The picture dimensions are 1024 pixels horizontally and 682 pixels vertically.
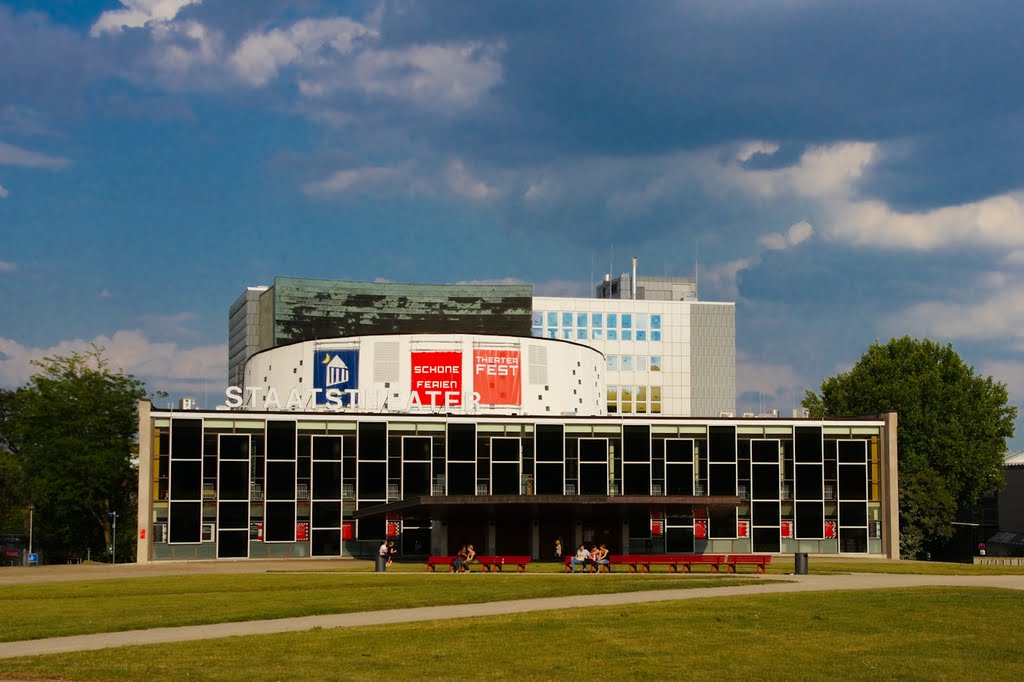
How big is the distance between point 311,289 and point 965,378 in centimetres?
8391

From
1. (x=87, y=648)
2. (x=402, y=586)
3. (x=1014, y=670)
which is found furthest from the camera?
(x=402, y=586)

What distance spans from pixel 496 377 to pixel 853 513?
27.4m

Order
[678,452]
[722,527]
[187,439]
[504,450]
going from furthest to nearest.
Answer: [722,527] → [678,452] → [504,450] → [187,439]

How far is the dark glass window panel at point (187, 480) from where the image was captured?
8088 centimetres

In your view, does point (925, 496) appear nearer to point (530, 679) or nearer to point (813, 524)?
point (813, 524)

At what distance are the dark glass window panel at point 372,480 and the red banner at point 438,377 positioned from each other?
27.8 feet

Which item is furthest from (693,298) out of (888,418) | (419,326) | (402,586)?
(402,586)

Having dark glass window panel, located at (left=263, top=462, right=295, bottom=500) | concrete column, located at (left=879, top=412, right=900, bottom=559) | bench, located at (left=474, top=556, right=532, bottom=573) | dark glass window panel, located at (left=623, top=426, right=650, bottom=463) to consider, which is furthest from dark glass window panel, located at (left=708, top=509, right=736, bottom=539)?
dark glass window panel, located at (left=263, top=462, right=295, bottom=500)

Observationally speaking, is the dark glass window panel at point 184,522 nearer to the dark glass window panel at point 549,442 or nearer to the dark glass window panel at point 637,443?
the dark glass window panel at point 549,442

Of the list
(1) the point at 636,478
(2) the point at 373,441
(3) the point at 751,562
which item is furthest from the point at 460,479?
(3) the point at 751,562

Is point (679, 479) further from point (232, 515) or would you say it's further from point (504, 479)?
point (232, 515)

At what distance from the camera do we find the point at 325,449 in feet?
275

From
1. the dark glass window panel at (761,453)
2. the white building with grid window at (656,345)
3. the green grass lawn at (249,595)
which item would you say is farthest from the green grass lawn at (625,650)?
the white building with grid window at (656,345)

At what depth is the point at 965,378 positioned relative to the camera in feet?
391
